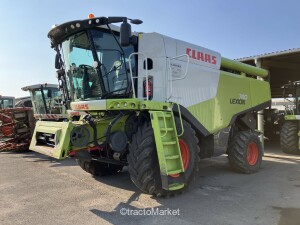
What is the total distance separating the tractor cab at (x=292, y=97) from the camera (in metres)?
10.3

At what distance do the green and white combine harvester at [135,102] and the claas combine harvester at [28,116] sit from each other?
5.45m

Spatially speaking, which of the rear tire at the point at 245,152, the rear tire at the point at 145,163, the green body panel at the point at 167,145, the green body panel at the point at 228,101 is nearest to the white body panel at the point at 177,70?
the green body panel at the point at 228,101

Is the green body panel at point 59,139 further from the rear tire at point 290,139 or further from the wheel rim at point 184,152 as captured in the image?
the rear tire at point 290,139

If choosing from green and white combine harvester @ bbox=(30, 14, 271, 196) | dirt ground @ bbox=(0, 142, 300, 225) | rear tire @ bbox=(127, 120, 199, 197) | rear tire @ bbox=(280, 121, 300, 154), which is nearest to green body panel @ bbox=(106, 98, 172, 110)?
green and white combine harvester @ bbox=(30, 14, 271, 196)

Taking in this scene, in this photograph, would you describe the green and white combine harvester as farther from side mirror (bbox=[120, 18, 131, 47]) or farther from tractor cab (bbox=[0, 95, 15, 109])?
tractor cab (bbox=[0, 95, 15, 109])

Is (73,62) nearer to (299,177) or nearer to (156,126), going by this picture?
(156,126)

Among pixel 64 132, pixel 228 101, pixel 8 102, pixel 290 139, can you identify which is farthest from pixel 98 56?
pixel 8 102

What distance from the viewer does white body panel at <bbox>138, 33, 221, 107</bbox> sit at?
5145mm

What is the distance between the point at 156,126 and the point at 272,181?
2.92m

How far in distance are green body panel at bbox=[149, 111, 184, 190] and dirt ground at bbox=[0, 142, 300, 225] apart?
19.1 inches

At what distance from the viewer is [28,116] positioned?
11.3 metres

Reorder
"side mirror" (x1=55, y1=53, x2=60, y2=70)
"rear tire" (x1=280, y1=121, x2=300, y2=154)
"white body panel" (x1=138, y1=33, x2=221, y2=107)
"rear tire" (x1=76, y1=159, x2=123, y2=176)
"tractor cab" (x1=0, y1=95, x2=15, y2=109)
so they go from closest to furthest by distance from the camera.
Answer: "white body panel" (x1=138, y1=33, x2=221, y2=107), "side mirror" (x1=55, y1=53, x2=60, y2=70), "rear tire" (x1=76, y1=159, x2=123, y2=176), "rear tire" (x1=280, y1=121, x2=300, y2=154), "tractor cab" (x1=0, y1=95, x2=15, y2=109)

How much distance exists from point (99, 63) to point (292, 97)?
803 centimetres

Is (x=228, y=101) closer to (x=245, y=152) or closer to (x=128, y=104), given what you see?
(x=245, y=152)
